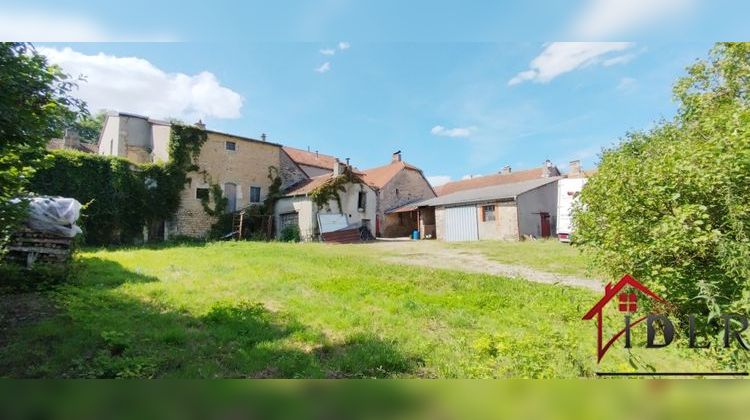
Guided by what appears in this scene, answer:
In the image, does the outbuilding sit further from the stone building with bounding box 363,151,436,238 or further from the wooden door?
the stone building with bounding box 363,151,436,238

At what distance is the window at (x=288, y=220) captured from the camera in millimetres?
17522

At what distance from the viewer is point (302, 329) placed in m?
3.58

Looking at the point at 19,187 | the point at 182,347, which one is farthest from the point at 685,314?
the point at 19,187

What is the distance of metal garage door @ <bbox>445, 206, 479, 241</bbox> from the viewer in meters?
17.5

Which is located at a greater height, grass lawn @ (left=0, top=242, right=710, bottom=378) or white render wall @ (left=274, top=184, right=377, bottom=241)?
white render wall @ (left=274, top=184, right=377, bottom=241)

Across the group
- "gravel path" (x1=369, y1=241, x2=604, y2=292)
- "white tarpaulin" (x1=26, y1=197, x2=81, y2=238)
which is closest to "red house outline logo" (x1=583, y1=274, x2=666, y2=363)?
"gravel path" (x1=369, y1=241, x2=604, y2=292)

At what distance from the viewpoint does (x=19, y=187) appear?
145 inches

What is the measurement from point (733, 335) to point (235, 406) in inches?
146

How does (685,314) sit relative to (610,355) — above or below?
above

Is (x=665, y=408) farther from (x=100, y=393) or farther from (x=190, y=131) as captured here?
(x=190, y=131)

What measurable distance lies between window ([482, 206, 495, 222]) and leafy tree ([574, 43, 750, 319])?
14.2 m

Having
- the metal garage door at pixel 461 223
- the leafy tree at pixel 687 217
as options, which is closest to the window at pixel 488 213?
the metal garage door at pixel 461 223

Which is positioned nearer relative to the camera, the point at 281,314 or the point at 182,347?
the point at 182,347

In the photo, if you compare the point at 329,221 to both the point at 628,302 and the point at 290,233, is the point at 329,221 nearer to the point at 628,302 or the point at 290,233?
the point at 290,233
